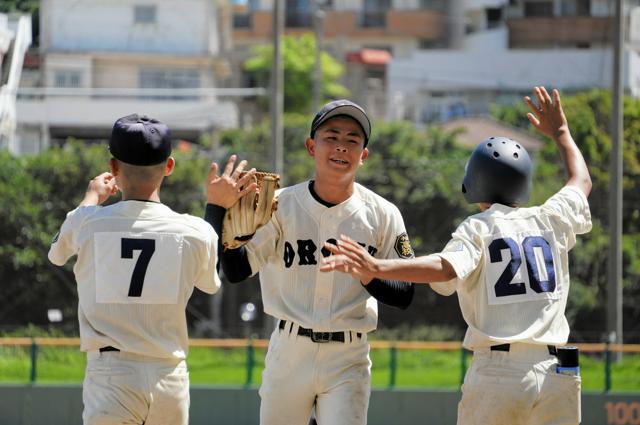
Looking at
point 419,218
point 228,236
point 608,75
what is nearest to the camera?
point 228,236

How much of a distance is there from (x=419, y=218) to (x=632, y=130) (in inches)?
165

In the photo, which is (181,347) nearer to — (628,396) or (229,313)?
(628,396)

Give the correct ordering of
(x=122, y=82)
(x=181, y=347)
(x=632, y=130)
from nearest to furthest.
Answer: (x=181, y=347) → (x=632, y=130) → (x=122, y=82)

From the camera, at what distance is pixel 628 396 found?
13797 millimetres

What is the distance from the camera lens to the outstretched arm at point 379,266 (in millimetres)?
5012

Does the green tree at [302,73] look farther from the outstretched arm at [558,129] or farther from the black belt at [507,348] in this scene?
the black belt at [507,348]

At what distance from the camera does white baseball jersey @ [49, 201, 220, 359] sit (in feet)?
16.9

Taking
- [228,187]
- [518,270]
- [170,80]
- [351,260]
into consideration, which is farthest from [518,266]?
[170,80]

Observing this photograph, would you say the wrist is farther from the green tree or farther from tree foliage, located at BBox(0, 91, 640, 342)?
the green tree

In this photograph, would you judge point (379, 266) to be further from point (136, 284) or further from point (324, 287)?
point (136, 284)

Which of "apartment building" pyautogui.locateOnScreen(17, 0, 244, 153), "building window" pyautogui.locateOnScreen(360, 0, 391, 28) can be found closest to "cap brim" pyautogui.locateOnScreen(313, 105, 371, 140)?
"apartment building" pyautogui.locateOnScreen(17, 0, 244, 153)

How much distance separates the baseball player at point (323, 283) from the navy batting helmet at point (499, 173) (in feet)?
1.65

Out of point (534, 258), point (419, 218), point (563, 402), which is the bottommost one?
point (419, 218)

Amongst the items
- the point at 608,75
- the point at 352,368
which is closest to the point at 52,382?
the point at 352,368
